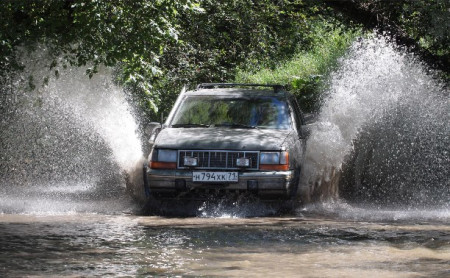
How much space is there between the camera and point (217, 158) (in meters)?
10.9

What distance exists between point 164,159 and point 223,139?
31.5 inches

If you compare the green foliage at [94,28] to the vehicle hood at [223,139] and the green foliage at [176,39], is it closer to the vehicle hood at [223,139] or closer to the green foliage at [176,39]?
the green foliage at [176,39]

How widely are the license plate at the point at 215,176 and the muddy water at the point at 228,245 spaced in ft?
1.62

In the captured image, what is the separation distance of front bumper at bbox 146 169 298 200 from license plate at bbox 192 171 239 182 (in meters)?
0.05

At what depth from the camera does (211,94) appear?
12.4m

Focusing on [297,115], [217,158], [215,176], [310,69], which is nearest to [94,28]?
[297,115]

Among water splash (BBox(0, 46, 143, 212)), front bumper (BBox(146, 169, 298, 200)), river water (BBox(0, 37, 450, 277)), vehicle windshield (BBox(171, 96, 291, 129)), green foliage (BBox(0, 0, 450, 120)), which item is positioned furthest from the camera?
water splash (BBox(0, 46, 143, 212))

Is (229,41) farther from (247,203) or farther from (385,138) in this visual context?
(247,203)

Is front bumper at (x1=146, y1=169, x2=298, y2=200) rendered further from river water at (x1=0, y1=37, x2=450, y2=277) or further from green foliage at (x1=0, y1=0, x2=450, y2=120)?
green foliage at (x1=0, y1=0, x2=450, y2=120)

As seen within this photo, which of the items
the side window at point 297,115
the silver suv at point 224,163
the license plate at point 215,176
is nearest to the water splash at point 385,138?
the side window at point 297,115

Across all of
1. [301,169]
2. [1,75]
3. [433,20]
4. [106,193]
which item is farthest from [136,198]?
[433,20]

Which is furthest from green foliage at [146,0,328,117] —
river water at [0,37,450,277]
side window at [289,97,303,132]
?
side window at [289,97,303,132]

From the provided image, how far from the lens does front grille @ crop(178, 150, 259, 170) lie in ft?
35.6

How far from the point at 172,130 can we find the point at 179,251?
160 inches
